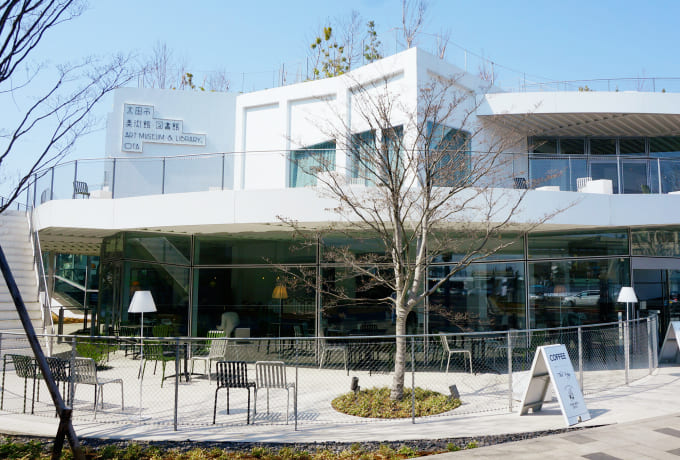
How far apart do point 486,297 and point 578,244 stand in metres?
2.97

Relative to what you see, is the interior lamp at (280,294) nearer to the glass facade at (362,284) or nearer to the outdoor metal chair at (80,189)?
the glass facade at (362,284)

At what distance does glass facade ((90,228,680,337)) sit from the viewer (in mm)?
15008

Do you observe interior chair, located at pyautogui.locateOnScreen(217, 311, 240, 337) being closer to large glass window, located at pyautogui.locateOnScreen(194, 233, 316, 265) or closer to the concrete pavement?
large glass window, located at pyautogui.locateOnScreen(194, 233, 316, 265)

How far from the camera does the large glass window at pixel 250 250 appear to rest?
1568 centimetres

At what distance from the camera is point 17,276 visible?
14930 mm

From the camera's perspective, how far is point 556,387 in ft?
26.0

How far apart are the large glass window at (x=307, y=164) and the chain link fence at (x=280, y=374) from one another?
3.90m

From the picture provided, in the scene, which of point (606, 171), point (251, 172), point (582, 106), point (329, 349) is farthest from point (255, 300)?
point (582, 106)

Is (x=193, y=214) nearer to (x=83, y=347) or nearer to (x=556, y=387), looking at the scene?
(x=83, y=347)

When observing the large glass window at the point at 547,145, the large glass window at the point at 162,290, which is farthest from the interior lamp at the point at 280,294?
the large glass window at the point at 547,145

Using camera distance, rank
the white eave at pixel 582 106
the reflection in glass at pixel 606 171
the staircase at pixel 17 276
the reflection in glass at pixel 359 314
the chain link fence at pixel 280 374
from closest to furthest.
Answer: the chain link fence at pixel 280 374 → the staircase at pixel 17 276 → the reflection in glass at pixel 606 171 → the reflection in glass at pixel 359 314 → the white eave at pixel 582 106

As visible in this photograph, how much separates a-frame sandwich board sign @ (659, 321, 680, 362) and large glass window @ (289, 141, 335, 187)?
30.1 ft

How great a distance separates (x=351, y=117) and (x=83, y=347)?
33.6ft

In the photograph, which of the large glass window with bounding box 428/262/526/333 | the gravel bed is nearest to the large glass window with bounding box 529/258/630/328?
the large glass window with bounding box 428/262/526/333
